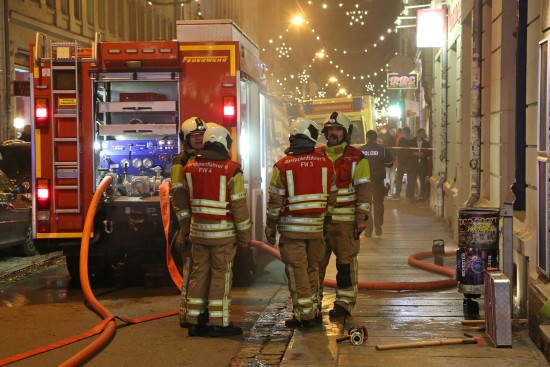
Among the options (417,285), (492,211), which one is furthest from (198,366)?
(417,285)

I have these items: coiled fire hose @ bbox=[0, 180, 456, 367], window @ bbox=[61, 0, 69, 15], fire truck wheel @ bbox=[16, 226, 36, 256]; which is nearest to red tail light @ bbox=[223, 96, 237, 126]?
coiled fire hose @ bbox=[0, 180, 456, 367]

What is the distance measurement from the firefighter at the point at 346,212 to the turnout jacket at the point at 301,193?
376mm

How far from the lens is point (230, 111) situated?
28.2 ft

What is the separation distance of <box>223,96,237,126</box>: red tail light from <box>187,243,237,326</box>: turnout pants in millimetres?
2168

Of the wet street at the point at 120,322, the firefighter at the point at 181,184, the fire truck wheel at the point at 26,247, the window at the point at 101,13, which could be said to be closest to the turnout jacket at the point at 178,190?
the firefighter at the point at 181,184

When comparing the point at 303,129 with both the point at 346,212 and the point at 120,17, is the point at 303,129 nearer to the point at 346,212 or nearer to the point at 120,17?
the point at 346,212

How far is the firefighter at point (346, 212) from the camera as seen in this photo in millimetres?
7207

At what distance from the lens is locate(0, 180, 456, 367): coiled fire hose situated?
6082 millimetres

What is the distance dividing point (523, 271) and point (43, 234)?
16.8 ft

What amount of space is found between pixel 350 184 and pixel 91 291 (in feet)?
9.70

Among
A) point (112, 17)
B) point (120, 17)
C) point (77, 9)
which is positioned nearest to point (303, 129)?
point (77, 9)

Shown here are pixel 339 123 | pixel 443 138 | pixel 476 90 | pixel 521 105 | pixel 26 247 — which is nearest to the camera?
pixel 339 123

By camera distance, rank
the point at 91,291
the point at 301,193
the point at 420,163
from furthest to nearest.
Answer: the point at 420,163, the point at 91,291, the point at 301,193

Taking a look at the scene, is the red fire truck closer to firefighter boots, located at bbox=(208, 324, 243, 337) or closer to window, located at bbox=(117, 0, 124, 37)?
firefighter boots, located at bbox=(208, 324, 243, 337)
